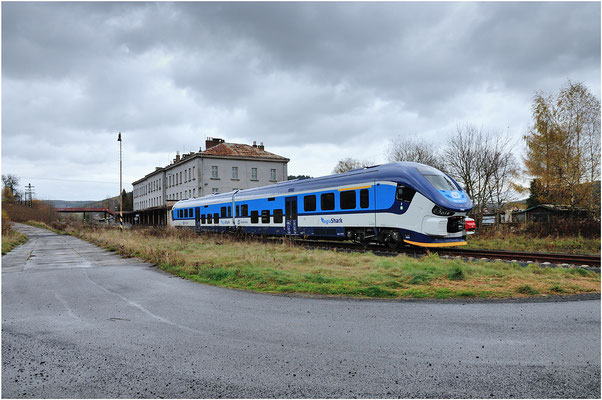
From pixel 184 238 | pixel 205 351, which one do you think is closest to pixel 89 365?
pixel 205 351

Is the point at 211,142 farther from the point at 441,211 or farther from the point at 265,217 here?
the point at 441,211

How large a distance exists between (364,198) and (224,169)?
41121 mm

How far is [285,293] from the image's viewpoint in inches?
329

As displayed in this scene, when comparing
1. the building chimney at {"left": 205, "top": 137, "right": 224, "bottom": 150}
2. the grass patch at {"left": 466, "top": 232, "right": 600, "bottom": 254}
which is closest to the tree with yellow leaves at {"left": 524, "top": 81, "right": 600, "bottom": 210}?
the grass patch at {"left": 466, "top": 232, "right": 600, "bottom": 254}

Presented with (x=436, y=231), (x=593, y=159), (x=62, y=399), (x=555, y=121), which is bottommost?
(x=62, y=399)

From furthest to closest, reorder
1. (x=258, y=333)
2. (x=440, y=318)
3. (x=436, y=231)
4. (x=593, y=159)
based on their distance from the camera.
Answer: (x=593, y=159) < (x=436, y=231) < (x=440, y=318) < (x=258, y=333)

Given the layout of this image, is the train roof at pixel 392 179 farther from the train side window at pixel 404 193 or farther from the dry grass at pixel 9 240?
the dry grass at pixel 9 240

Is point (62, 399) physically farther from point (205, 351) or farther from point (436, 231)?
point (436, 231)

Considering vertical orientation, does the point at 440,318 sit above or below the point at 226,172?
below

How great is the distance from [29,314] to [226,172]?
48483 mm

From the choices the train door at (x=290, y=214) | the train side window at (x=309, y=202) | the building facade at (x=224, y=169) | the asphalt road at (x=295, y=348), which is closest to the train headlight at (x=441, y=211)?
the train side window at (x=309, y=202)

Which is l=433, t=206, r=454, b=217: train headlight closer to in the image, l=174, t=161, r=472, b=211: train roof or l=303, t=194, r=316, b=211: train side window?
l=174, t=161, r=472, b=211: train roof

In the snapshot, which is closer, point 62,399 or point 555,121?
point 62,399

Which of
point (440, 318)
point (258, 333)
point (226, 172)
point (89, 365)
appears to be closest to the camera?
point (89, 365)
